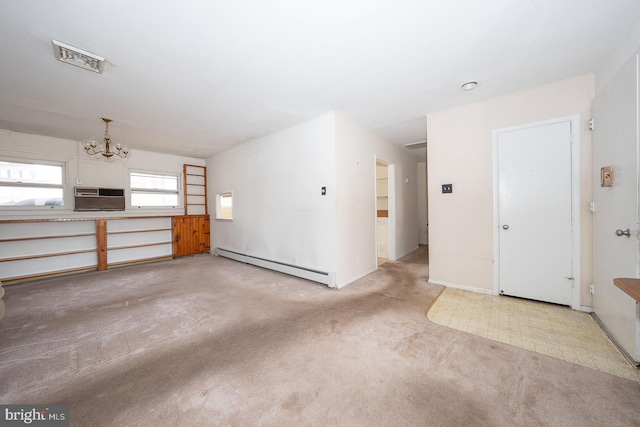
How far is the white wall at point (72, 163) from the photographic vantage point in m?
4.20

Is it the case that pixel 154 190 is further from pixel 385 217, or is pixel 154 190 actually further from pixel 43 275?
pixel 385 217

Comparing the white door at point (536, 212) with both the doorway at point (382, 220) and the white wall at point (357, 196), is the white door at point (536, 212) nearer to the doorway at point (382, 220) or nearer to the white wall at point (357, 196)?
the white wall at point (357, 196)

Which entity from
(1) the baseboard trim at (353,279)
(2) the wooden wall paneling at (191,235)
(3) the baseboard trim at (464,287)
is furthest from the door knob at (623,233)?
(2) the wooden wall paneling at (191,235)

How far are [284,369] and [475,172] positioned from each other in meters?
3.37

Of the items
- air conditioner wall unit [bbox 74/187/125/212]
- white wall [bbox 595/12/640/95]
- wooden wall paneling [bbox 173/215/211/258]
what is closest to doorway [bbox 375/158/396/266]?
white wall [bbox 595/12/640/95]

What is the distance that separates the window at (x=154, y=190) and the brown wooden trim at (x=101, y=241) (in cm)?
81

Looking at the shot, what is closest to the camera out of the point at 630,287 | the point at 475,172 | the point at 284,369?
the point at 630,287

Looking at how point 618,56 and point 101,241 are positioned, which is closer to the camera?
point 618,56

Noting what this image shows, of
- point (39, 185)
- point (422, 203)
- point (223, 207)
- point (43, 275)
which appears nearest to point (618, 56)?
point (422, 203)

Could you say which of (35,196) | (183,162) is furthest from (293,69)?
(35,196)

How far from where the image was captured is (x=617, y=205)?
76.1 inches

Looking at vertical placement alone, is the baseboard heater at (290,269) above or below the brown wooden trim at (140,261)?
above

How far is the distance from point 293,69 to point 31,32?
7.08ft

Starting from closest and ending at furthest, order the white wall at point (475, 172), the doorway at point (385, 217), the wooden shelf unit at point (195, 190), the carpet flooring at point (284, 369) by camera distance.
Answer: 1. the carpet flooring at point (284, 369)
2. the white wall at point (475, 172)
3. the doorway at point (385, 217)
4. the wooden shelf unit at point (195, 190)
